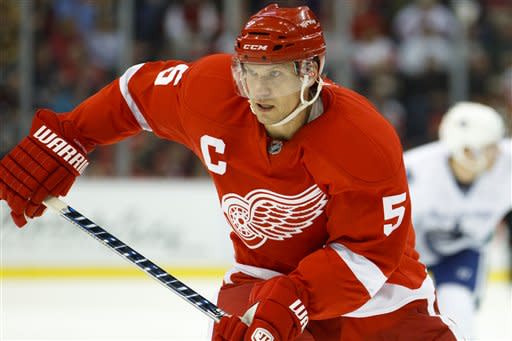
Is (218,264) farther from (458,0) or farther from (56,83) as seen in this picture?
(458,0)

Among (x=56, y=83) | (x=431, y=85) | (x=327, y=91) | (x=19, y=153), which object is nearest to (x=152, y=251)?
(x=56, y=83)

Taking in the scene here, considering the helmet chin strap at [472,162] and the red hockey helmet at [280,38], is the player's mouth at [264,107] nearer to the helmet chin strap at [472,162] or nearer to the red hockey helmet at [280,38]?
the red hockey helmet at [280,38]

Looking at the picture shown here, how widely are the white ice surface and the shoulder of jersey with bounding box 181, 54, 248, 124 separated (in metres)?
1.77

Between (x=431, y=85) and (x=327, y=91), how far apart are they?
4.18 meters

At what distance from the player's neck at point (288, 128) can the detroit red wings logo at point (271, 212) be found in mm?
137

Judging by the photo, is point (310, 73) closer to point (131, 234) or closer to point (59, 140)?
point (59, 140)

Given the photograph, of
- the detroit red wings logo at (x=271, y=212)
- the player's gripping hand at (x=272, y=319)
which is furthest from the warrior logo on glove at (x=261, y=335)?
the detroit red wings logo at (x=271, y=212)

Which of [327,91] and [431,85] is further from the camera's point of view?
[431,85]

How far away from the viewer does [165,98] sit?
8.43 ft

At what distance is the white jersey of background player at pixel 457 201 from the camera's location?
392 centimetres

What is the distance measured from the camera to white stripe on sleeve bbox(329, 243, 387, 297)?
227 centimetres

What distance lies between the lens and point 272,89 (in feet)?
7.26

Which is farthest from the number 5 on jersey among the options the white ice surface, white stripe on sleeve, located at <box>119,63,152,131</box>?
the white ice surface

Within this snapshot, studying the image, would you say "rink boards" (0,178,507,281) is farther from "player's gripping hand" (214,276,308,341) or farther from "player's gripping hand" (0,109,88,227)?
"player's gripping hand" (214,276,308,341)
